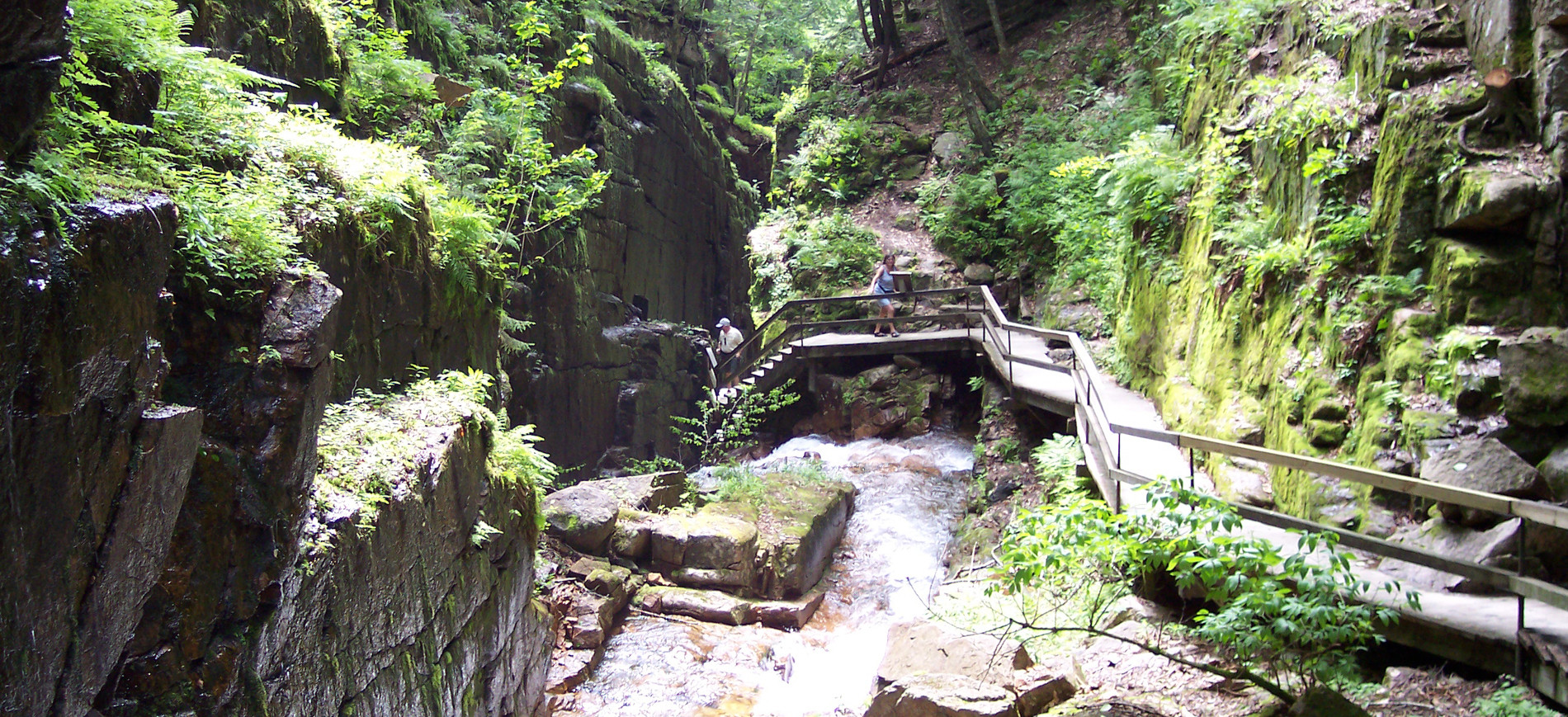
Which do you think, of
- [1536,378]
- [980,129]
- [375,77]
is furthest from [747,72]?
[1536,378]

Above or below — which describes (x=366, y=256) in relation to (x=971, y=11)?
below

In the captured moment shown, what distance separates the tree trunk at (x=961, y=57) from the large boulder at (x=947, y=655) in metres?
16.0

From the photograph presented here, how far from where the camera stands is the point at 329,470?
4836 mm

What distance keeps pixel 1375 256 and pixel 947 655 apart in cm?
414

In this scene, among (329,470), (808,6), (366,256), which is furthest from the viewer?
(808,6)

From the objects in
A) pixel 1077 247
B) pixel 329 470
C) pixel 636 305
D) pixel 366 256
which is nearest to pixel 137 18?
pixel 366 256

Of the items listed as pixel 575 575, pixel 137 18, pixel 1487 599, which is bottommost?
pixel 575 575

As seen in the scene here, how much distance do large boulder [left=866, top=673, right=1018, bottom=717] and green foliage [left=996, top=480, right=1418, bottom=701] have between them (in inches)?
28.5

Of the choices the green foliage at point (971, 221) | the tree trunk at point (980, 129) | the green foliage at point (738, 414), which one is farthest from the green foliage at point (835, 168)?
the green foliage at point (738, 414)

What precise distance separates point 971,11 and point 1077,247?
13.1m

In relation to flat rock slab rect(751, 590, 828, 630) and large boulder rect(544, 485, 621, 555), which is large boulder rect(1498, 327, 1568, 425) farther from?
large boulder rect(544, 485, 621, 555)

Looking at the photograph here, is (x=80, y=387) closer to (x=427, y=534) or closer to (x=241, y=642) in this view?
(x=241, y=642)

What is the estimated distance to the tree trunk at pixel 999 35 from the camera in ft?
72.3

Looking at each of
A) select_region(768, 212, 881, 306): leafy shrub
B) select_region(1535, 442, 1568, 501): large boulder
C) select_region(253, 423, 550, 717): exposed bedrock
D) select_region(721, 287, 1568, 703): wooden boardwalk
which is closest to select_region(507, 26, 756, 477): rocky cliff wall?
select_region(768, 212, 881, 306): leafy shrub
